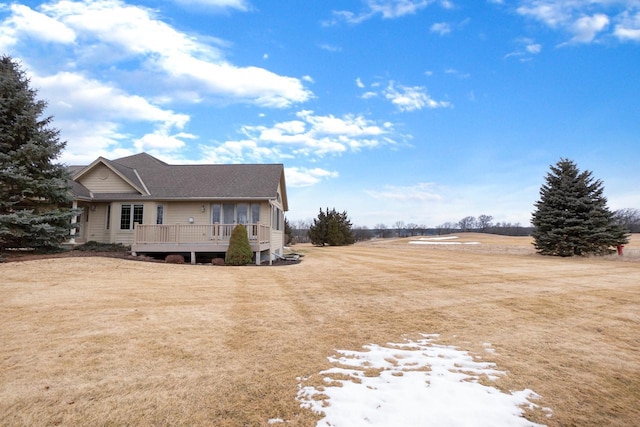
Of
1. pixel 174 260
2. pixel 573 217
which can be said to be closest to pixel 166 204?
pixel 174 260

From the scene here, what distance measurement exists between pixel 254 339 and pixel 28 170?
14.2 meters

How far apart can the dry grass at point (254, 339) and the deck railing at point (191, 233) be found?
470 centimetres

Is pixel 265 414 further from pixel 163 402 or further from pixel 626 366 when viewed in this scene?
pixel 626 366

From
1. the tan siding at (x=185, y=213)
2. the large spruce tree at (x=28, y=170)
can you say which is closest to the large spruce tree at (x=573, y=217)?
the tan siding at (x=185, y=213)

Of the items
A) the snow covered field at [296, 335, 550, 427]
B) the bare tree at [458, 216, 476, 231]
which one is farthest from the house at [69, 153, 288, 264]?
the bare tree at [458, 216, 476, 231]

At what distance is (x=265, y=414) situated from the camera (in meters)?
2.84

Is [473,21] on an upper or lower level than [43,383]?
upper

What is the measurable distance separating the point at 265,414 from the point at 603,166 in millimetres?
26064

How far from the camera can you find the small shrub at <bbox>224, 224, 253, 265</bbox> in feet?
47.4

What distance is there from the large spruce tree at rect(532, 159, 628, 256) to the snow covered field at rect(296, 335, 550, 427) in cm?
2241

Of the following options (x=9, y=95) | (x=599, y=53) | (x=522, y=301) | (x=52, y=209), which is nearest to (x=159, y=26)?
(x=9, y=95)

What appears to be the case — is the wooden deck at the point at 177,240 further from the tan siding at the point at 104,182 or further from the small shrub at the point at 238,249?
the tan siding at the point at 104,182

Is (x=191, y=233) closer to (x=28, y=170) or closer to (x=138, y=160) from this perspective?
(x=28, y=170)

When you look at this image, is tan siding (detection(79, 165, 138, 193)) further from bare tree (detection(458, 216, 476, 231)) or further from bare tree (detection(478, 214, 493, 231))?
bare tree (detection(458, 216, 476, 231))
